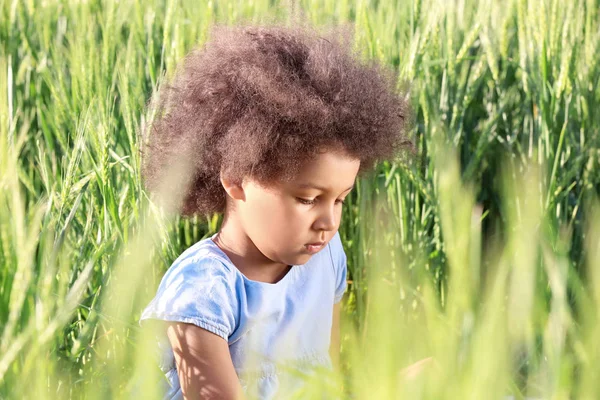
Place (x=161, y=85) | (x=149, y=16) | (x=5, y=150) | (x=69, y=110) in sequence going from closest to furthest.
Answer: (x=5, y=150), (x=161, y=85), (x=69, y=110), (x=149, y=16)

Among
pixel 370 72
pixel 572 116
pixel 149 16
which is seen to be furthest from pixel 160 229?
pixel 572 116

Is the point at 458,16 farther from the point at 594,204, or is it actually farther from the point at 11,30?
the point at 11,30

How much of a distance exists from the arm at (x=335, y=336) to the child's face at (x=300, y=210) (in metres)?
0.35

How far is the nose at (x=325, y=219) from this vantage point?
3.76 ft

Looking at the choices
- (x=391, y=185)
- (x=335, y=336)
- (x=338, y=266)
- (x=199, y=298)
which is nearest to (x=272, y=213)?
(x=199, y=298)

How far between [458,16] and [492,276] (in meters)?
0.69

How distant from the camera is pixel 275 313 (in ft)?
4.03

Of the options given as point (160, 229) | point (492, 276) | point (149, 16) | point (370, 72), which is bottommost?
point (492, 276)

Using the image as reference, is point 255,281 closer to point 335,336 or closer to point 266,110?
point 266,110

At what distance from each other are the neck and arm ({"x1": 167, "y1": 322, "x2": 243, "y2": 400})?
0.13m

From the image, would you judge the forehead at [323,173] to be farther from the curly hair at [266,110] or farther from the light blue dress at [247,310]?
the light blue dress at [247,310]

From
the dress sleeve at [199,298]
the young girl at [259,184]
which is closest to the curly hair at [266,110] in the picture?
the young girl at [259,184]

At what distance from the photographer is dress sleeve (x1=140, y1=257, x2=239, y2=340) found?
110cm

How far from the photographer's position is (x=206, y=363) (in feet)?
3.58
